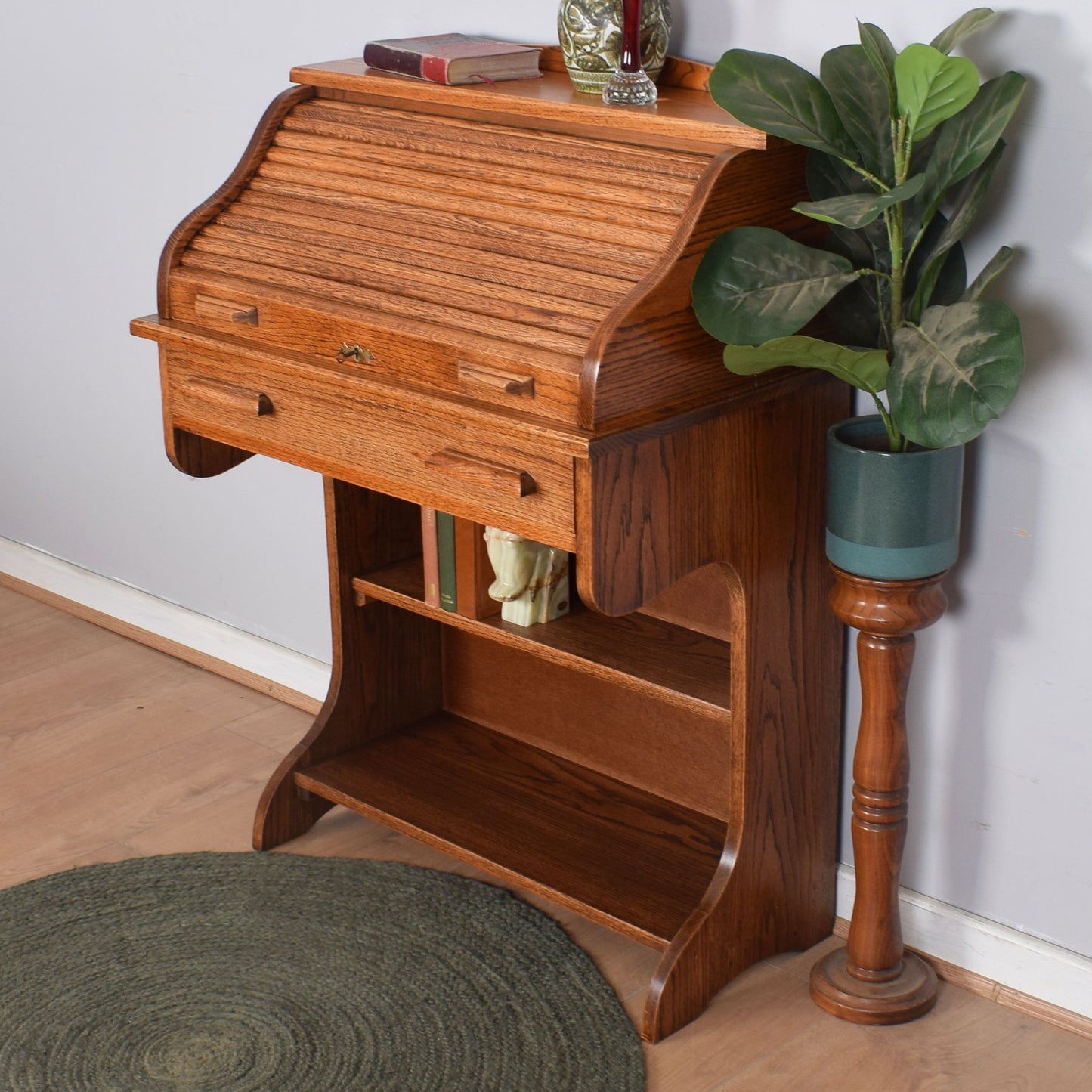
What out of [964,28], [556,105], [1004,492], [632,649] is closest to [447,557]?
[632,649]

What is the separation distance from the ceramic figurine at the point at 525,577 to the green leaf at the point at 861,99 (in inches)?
28.7

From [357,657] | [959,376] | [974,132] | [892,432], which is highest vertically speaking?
[974,132]

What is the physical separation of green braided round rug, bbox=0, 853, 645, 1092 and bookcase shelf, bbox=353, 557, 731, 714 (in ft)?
1.48

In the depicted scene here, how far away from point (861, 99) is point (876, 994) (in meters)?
1.19

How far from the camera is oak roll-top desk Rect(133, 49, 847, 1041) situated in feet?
5.81

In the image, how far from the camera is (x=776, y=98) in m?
1.68

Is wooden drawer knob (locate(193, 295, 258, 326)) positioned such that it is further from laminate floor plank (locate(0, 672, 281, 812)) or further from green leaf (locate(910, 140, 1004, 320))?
laminate floor plank (locate(0, 672, 281, 812))

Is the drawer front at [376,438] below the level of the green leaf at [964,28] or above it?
below

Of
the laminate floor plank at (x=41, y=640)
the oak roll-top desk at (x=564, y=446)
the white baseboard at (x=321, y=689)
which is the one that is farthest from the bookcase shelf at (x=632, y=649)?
the laminate floor plank at (x=41, y=640)

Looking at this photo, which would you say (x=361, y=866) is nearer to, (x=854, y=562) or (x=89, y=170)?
(x=854, y=562)

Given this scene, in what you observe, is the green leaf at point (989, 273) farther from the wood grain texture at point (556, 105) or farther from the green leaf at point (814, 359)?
the wood grain texture at point (556, 105)

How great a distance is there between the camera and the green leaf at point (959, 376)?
5.31ft

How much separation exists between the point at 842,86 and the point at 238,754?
5.64 feet

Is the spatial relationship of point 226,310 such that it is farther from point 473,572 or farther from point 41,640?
point 41,640
